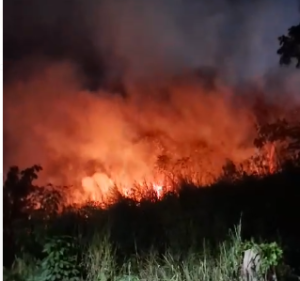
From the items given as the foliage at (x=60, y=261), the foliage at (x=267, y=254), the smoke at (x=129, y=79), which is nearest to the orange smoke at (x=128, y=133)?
the smoke at (x=129, y=79)

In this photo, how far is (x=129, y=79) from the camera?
2.40 meters

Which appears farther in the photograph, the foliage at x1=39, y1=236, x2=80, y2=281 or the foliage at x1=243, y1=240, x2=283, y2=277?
the foliage at x1=243, y1=240, x2=283, y2=277

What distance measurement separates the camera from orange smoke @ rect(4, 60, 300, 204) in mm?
2264

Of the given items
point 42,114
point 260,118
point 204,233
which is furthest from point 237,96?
point 42,114

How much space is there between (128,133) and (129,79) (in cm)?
23

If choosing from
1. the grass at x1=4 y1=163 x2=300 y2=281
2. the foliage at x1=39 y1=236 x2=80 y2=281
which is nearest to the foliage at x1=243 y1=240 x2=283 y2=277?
the grass at x1=4 y1=163 x2=300 y2=281

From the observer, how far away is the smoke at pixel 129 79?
2275 mm

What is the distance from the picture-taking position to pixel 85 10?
2.38 meters

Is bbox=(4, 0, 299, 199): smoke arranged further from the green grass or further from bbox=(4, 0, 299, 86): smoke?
the green grass

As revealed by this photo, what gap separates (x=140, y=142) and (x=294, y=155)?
2.34ft

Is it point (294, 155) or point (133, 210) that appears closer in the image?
point (133, 210)

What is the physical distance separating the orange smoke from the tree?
24 centimetres

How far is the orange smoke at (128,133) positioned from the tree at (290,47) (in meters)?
0.24

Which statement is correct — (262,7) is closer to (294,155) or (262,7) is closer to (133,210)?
(294,155)
